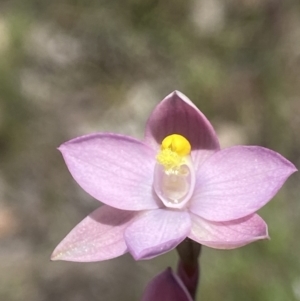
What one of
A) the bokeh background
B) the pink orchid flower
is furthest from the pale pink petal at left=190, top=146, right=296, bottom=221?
the bokeh background

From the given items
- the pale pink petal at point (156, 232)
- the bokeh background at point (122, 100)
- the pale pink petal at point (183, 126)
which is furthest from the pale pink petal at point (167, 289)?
the bokeh background at point (122, 100)

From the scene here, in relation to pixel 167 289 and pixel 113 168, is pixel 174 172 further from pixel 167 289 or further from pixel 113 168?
pixel 167 289

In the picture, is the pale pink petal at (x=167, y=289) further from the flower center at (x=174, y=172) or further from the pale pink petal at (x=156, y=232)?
the flower center at (x=174, y=172)

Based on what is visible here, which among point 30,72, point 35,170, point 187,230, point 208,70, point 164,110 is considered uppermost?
point 164,110

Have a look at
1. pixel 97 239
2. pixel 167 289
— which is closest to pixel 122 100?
pixel 97 239

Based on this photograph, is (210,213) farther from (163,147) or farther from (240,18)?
(240,18)

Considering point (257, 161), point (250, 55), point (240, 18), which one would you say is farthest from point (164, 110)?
point (240, 18)

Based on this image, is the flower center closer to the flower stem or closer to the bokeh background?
the flower stem
